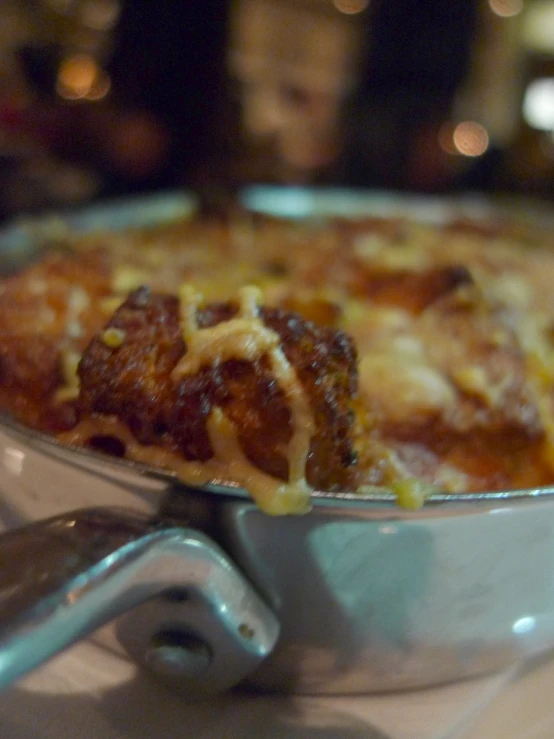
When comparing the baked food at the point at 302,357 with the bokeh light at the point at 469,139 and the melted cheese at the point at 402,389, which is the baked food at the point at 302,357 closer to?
the melted cheese at the point at 402,389

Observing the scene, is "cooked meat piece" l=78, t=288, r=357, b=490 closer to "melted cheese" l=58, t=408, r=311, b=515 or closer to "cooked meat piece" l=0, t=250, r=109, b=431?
"melted cheese" l=58, t=408, r=311, b=515

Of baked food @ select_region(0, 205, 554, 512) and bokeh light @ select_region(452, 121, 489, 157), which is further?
bokeh light @ select_region(452, 121, 489, 157)

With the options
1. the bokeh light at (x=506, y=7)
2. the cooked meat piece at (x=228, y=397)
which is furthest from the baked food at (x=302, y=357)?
the bokeh light at (x=506, y=7)

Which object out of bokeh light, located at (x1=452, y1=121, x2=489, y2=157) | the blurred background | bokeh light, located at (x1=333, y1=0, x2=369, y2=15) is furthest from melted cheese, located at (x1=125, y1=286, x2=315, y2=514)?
bokeh light, located at (x1=452, y1=121, x2=489, y2=157)

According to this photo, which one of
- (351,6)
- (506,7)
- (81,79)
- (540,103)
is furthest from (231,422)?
(540,103)

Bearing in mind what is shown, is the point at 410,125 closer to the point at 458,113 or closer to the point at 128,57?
the point at 458,113

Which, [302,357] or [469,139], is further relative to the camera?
[469,139]

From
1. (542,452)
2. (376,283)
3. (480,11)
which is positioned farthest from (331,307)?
(480,11)

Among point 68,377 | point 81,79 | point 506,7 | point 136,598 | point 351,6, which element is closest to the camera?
point 136,598

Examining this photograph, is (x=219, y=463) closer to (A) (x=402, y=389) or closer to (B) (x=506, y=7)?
(A) (x=402, y=389)
